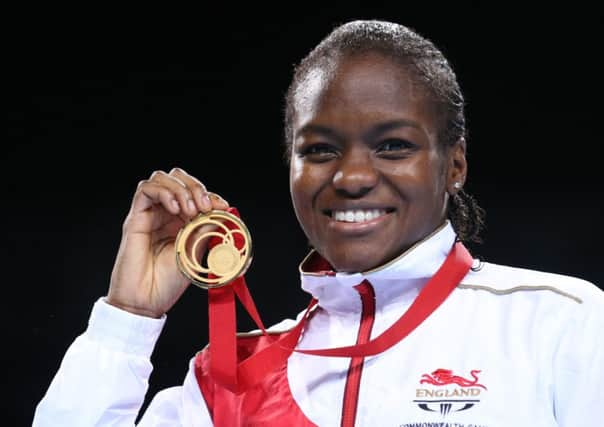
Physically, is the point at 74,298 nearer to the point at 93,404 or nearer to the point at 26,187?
the point at 26,187

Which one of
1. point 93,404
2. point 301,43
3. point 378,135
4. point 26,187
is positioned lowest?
point 93,404

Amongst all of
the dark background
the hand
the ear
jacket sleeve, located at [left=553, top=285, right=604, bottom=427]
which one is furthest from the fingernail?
the dark background

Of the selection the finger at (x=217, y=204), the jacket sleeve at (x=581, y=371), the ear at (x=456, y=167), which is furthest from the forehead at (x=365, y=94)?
the jacket sleeve at (x=581, y=371)

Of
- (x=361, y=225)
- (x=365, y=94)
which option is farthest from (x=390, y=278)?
(x=365, y=94)

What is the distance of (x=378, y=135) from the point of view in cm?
145

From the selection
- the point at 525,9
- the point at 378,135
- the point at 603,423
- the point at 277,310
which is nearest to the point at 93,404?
the point at 378,135

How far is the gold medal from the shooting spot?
1.56m

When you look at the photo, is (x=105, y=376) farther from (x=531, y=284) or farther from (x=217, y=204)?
(x=531, y=284)

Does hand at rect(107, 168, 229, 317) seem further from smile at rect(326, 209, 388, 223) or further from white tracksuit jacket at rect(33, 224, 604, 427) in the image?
smile at rect(326, 209, 388, 223)

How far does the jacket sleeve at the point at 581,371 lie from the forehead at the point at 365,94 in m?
0.42

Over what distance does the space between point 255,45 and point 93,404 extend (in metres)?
2.22

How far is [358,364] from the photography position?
151cm

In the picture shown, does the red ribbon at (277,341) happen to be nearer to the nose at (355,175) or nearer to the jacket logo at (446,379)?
the jacket logo at (446,379)

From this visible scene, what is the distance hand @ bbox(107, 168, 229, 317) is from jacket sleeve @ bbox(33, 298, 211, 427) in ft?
0.12
